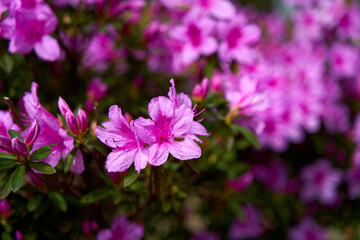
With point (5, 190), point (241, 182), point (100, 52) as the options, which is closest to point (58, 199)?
point (5, 190)

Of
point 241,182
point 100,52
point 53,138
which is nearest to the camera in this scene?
point 53,138

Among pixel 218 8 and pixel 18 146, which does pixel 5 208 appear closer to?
pixel 18 146

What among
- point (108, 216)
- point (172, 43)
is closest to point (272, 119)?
point (172, 43)

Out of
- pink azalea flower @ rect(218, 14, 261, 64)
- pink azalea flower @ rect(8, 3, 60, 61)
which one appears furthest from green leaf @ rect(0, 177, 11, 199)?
pink azalea flower @ rect(218, 14, 261, 64)

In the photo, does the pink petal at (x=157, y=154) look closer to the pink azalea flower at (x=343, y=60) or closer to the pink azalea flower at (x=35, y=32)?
the pink azalea flower at (x=35, y=32)

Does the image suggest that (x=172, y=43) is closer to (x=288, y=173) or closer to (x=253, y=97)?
(x=253, y=97)

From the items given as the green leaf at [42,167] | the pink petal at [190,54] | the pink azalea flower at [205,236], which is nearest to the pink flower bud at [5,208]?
the green leaf at [42,167]

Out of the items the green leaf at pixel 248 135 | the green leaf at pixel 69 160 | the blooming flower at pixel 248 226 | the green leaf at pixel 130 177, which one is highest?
the green leaf at pixel 130 177

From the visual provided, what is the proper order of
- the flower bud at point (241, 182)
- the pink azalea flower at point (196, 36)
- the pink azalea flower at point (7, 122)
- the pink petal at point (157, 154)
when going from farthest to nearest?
the flower bud at point (241, 182) → the pink azalea flower at point (196, 36) → the pink azalea flower at point (7, 122) → the pink petal at point (157, 154)
